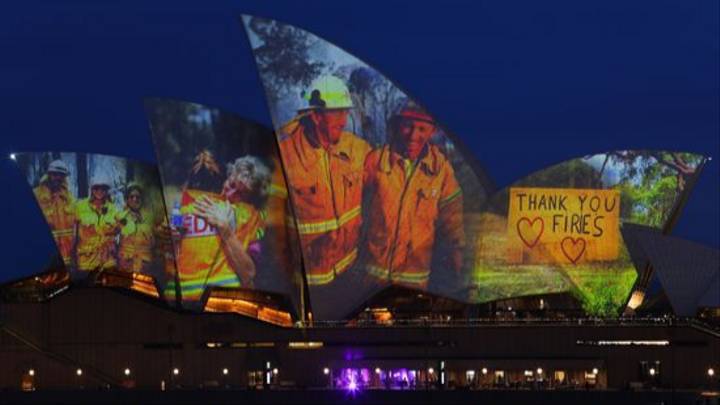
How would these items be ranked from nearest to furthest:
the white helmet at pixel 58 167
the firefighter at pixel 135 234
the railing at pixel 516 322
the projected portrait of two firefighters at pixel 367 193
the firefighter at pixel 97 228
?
1. the railing at pixel 516 322
2. the projected portrait of two firefighters at pixel 367 193
3. the white helmet at pixel 58 167
4. the firefighter at pixel 97 228
5. the firefighter at pixel 135 234

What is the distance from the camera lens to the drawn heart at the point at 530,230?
81.8 m

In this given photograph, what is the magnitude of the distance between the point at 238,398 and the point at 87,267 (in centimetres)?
1568

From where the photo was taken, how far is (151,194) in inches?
3433

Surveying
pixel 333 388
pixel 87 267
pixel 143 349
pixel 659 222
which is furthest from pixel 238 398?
pixel 659 222

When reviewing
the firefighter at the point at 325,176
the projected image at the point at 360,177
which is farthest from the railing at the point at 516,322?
the firefighter at the point at 325,176

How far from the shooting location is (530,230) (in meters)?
81.9

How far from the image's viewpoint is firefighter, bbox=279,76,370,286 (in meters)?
81.1

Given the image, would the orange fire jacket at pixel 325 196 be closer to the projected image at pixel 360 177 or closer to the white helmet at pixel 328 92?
the projected image at pixel 360 177

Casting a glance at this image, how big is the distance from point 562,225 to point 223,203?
16247mm

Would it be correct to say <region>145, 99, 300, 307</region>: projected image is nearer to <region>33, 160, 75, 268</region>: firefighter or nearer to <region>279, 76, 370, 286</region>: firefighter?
<region>279, 76, 370, 286</region>: firefighter

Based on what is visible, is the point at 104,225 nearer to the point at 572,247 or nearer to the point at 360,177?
the point at 360,177

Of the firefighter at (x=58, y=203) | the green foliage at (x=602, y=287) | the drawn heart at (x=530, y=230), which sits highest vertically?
the firefighter at (x=58, y=203)

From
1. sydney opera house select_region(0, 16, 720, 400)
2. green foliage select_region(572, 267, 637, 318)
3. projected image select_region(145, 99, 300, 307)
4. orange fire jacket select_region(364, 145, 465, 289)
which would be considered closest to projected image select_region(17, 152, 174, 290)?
sydney opera house select_region(0, 16, 720, 400)

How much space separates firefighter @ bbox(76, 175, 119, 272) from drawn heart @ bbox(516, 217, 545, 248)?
20546mm
